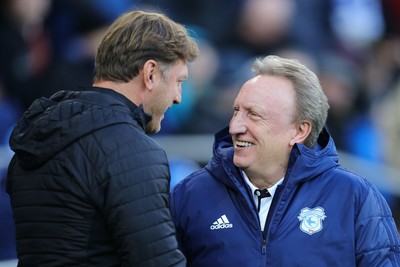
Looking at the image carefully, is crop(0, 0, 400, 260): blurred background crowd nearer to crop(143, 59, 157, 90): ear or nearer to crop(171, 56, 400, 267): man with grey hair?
crop(171, 56, 400, 267): man with grey hair

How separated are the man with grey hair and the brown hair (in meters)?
0.54

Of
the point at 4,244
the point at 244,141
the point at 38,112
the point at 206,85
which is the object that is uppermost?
the point at 38,112

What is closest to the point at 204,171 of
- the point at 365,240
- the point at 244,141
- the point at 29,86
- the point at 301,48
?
the point at 244,141

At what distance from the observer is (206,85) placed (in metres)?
6.93

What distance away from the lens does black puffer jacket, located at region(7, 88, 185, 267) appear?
2.63m

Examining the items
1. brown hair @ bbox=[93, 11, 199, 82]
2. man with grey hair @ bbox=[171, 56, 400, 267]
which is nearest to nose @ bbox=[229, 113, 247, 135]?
man with grey hair @ bbox=[171, 56, 400, 267]

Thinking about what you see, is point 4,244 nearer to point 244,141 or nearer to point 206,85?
point 206,85

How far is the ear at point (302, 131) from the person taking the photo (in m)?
3.33

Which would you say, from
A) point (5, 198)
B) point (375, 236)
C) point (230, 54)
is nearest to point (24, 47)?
point (5, 198)

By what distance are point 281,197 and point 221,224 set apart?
0.25 m

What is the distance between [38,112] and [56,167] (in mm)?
228

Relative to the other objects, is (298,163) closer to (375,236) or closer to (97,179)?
(375,236)

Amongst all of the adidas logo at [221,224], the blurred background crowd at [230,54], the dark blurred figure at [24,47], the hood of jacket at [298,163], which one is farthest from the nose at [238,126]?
the dark blurred figure at [24,47]

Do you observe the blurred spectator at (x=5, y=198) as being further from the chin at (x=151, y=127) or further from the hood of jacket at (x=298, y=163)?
the chin at (x=151, y=127)
